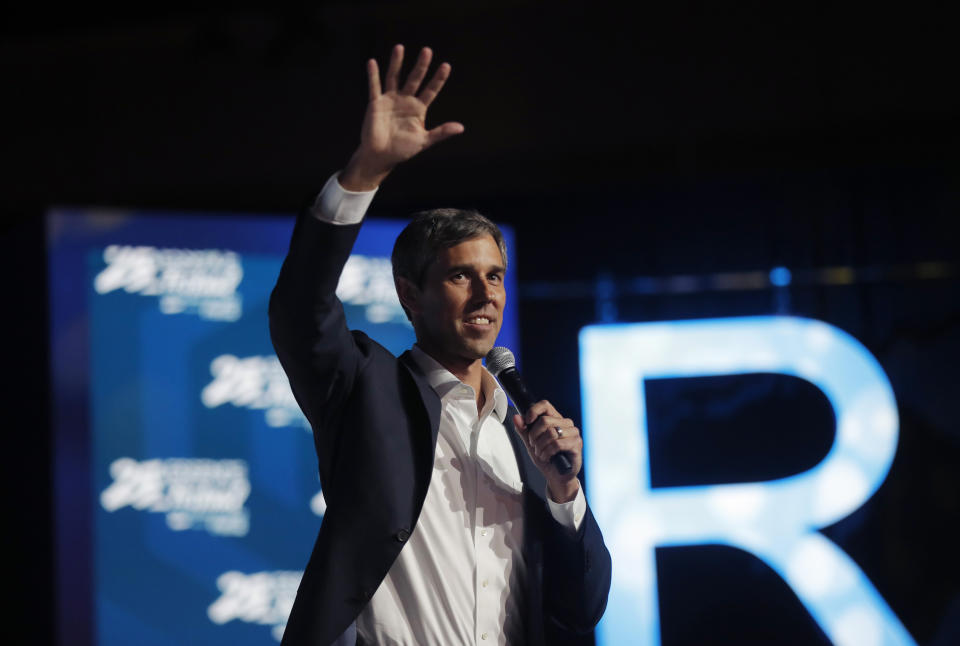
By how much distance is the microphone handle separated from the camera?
4.82 feet

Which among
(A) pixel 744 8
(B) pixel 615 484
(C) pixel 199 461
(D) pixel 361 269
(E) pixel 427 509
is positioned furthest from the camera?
(A) pixel 744 8

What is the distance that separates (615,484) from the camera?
477 centimetres

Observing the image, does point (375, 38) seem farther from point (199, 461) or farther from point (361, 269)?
point (199, 461)

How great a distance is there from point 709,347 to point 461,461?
363 centimetres

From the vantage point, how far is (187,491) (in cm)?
383

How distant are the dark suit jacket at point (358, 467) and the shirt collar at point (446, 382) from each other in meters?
0.01

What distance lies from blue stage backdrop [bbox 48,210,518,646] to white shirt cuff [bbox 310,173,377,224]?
2551 mm

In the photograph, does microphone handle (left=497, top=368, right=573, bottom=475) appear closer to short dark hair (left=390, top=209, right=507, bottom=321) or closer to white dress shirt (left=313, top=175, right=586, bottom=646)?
white dress shirt (left=313, top=175, right=586, bottom=646)

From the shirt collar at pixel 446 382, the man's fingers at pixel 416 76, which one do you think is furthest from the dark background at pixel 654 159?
the man's fingers at pixel 416 76

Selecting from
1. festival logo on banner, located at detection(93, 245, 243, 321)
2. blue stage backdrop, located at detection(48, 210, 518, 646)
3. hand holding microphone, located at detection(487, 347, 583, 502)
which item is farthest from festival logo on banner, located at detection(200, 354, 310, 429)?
hand holding microphone, located at detection(487, 347, 583, 502)

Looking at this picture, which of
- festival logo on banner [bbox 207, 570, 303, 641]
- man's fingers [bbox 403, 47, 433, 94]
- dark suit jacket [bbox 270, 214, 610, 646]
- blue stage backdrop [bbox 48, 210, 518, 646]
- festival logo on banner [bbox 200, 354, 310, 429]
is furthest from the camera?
festival logo on banner [bbox 200, 354, 310, 429]

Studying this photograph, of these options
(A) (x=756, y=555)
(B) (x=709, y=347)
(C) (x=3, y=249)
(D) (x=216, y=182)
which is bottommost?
(A) (x=756, y=555)

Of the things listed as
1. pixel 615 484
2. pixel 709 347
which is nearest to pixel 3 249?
pixel 615 484

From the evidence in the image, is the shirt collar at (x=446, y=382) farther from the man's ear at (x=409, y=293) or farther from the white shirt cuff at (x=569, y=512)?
the white shirt cuff at (x=569, y=512)
